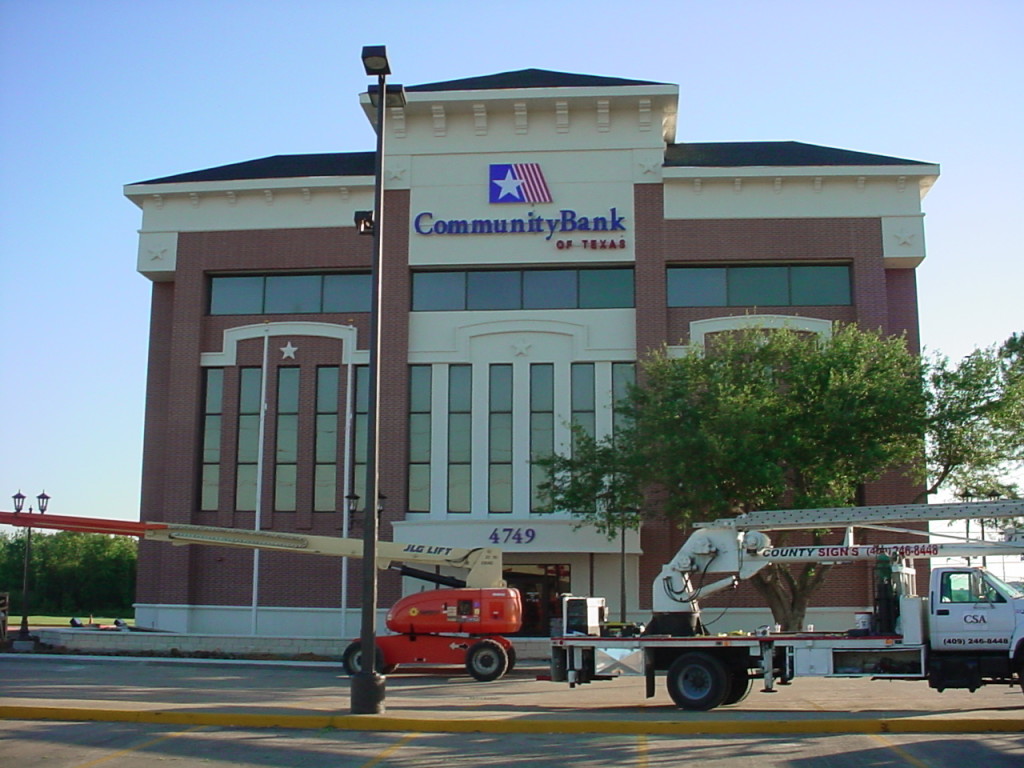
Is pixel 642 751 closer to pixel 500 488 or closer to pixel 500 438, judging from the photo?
pixel 500 488

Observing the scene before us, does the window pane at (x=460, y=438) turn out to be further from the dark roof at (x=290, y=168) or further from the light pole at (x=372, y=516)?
the light pole at (x=372, y=516)

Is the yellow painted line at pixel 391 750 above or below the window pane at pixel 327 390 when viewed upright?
below

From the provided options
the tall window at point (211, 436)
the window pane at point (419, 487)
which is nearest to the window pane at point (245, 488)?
the tall window at point (211, 436)

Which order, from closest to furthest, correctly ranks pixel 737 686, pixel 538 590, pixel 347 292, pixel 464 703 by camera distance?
pixel 737 686, pixel 464 703, pixel 538 590, pixel 347 292

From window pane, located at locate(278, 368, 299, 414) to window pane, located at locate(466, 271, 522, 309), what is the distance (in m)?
6.18

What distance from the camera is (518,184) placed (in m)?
35.9

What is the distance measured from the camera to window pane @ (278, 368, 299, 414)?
118 feet

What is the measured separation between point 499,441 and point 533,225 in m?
7.03

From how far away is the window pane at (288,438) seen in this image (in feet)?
117

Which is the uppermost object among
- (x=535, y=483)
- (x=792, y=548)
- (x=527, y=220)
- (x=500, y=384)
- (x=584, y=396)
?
(x=527, y=220)

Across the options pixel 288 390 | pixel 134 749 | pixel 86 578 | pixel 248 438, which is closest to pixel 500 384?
pixel 288 390

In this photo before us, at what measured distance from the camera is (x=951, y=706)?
17.4 metres

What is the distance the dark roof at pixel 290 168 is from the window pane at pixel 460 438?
29.0 ft

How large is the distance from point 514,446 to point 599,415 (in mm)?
2835
